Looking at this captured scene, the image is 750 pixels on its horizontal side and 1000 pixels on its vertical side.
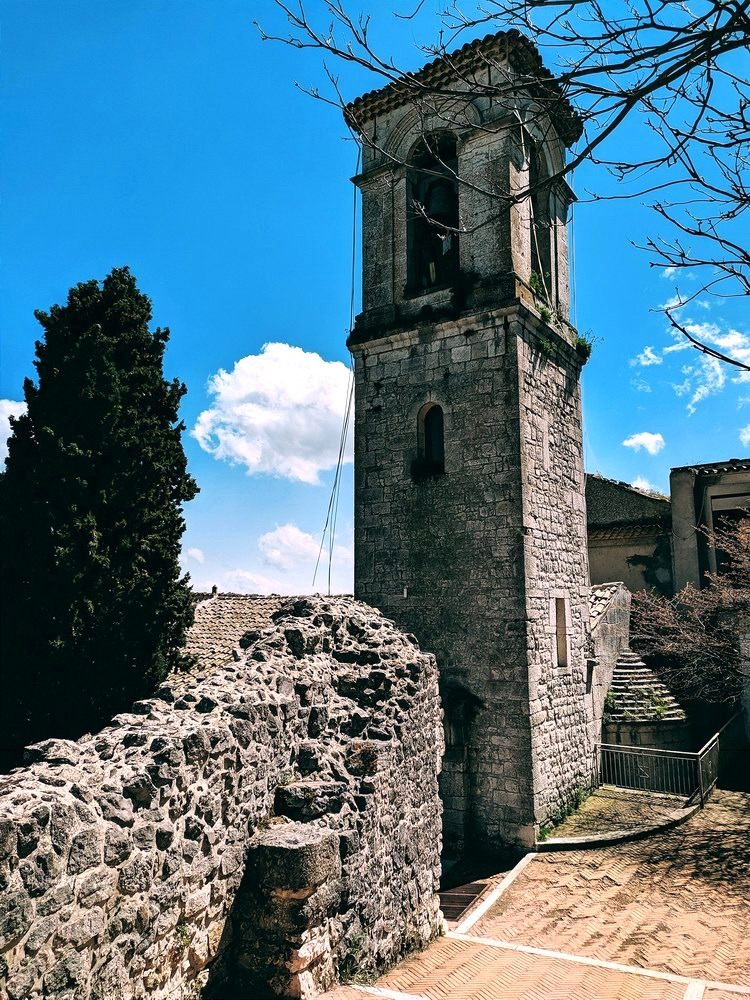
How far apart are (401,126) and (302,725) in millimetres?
11085

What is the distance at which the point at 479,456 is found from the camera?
10.9m

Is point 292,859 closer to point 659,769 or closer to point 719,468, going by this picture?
point 659,769

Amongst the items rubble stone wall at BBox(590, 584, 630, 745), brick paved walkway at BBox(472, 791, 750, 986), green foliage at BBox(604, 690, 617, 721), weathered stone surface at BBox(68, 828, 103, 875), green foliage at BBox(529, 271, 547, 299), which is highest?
green foliage at BBox(529, 271, 547, 299)

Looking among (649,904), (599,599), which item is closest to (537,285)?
(599,599)

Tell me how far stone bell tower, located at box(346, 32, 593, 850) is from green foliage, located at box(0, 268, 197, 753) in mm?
3377

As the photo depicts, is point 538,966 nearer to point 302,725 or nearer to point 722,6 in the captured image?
point 302,725

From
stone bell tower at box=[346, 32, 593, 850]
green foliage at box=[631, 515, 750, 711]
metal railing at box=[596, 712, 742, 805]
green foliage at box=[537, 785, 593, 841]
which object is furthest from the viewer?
green foliage at box=[631, 515, 750, 711]

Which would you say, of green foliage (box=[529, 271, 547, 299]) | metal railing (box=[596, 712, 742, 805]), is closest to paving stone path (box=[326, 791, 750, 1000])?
metal railing (box=[596, 712, 742, 805])

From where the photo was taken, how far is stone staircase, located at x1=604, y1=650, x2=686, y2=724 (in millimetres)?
13164

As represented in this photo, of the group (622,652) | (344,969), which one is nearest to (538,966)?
(344,969)

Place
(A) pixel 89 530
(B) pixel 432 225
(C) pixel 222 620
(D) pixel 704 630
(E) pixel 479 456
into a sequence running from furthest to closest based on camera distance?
(C) pixel 222 620
(D) pixel 704 630
(B) pixel 432 225
(E) pixel 479 456
(A) pixel 89 530

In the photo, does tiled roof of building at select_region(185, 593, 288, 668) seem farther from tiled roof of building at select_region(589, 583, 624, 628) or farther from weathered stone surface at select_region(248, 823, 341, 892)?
weathered stone surface at select_region(248, 823, 341, 892)

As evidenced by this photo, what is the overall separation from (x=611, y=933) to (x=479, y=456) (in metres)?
6.37

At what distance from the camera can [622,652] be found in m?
14.9
